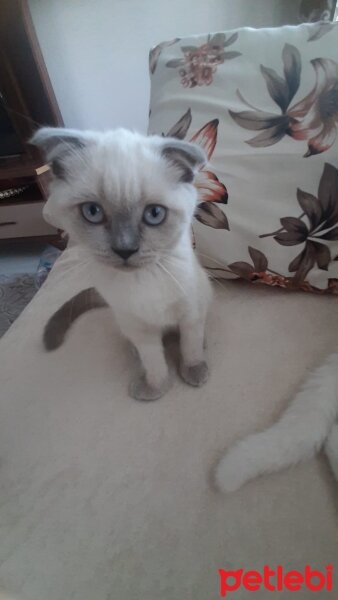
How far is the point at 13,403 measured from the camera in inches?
27.4

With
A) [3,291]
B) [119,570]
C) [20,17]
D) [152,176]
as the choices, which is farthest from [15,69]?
[119,570]

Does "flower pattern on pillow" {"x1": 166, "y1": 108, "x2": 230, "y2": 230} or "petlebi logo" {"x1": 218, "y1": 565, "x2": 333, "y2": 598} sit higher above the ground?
"flower pattern on pillow" {"x1": 166, "y1": 108, "x2": 230, "y2": 230}

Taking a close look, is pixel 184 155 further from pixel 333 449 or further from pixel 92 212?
pixel 333 449

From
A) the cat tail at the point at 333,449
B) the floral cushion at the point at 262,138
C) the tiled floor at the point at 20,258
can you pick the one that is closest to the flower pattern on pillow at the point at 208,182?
the floral cushion at the point at 262,138

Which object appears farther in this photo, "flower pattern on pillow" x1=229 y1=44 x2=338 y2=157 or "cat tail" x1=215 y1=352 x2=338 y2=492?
"flower pattern on pillow" x1=229 y1=44 x2=338 y2=157

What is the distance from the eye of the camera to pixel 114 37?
1349 mm

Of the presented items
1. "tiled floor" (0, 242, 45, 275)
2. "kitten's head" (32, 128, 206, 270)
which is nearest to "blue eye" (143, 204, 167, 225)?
"kitten's head" (32, 128, 206, 270)

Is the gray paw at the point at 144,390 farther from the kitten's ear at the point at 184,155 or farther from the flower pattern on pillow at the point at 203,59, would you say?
the flower pattern on pillow at the point at 203,59

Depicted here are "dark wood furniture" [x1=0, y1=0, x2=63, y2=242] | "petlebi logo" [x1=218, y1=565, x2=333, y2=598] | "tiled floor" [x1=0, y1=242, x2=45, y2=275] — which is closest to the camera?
"petlebi logo" [x1=218, y1=565, x2=333, y2=598]

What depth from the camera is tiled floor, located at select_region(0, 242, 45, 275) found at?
1.81 m

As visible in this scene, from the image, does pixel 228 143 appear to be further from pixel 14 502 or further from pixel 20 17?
pixel 20 17

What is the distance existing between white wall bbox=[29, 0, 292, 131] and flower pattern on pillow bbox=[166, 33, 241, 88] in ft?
2.36

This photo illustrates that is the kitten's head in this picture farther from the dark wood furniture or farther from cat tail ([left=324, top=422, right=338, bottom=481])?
the dark wood furniture

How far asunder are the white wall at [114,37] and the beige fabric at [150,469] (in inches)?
44.3
